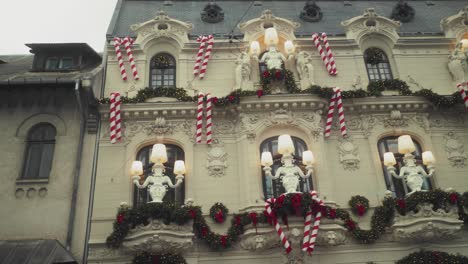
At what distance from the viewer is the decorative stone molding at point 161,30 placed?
18625 millimetres

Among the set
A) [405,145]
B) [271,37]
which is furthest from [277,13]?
[405,145]

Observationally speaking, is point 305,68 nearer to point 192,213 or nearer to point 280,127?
point 280,127

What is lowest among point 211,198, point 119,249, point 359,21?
point 119,249

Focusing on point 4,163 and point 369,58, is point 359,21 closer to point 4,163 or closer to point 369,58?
point 369,58

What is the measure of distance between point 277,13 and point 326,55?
4759mm

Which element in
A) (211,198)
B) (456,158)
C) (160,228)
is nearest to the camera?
(160,228)

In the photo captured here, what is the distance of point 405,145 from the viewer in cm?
1534

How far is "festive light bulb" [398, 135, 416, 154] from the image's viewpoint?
15.3 m

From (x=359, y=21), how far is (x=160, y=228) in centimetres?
1225

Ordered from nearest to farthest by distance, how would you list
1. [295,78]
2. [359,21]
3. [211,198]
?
[211,198] < [295,78] < [359,21]

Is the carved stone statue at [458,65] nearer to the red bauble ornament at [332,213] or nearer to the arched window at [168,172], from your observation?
the red bauble ornament at [332,213]

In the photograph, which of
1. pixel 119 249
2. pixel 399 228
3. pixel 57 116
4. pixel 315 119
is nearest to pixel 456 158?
pixel 399 228

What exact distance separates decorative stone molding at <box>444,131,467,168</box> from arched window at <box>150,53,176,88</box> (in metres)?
10.9

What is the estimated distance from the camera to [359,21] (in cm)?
1936
